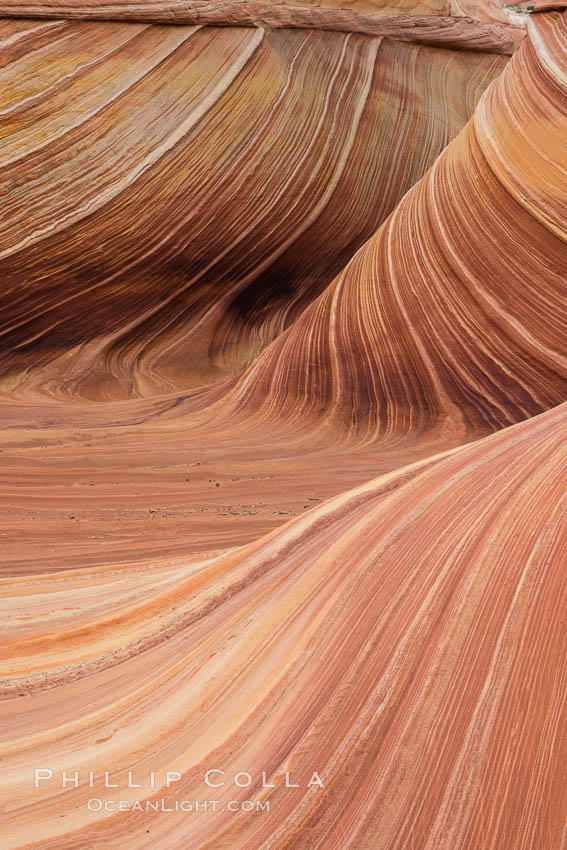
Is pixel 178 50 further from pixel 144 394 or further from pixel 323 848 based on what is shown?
pixel 323 848

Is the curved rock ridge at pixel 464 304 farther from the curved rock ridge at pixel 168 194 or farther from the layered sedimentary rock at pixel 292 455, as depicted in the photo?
the curved rock ridge at pixel 168 194

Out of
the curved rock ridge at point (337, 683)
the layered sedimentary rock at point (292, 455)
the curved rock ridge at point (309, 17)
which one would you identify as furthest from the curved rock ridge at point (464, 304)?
the curved rock ridge at point (309, 17)

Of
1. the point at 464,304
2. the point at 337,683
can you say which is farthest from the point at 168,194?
the point at 337,683

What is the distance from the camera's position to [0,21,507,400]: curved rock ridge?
2121mm

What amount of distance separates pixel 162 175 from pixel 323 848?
200 centimetres

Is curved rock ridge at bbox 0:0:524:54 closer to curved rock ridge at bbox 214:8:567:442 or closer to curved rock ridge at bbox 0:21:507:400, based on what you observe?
curved rock ridge at bbox 0:21:507:400

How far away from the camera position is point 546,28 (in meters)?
1.64

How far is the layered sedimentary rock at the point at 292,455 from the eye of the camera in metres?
0.56

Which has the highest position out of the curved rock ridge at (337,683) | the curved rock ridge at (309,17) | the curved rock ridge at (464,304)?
the curved rock ridge at (309,17)

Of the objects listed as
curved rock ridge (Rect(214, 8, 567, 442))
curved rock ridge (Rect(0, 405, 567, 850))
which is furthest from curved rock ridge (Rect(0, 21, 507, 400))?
curved rock ridge (Rect(0, 405, 567, 850))

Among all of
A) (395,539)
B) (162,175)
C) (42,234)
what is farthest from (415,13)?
(395,539)

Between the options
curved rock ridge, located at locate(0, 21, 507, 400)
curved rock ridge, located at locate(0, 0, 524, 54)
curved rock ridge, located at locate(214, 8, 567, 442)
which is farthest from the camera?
curved rock ridge, located at locate(0, 0, 524, 54)

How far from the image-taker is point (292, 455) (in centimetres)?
141

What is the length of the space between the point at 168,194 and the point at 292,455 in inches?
44.5
